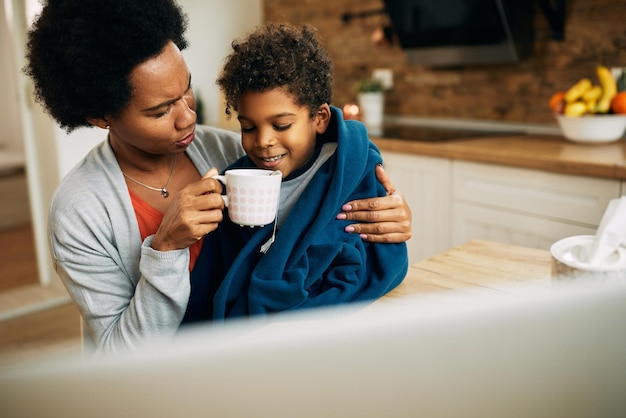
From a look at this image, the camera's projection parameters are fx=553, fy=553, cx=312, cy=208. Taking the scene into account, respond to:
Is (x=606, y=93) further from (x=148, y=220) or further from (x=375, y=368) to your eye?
(x=375, y=368)

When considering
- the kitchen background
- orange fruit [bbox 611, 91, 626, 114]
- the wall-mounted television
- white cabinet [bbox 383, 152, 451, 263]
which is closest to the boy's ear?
the kitchen background

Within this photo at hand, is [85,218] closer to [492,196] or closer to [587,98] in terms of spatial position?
[492,196]

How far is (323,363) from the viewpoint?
0.24 metres

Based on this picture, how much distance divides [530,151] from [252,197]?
5.33ft

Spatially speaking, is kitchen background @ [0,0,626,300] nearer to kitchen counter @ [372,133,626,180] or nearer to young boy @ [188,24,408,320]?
kitchen counter @ [372,133,626,180]

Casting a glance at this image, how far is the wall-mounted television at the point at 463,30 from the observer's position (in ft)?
8.52

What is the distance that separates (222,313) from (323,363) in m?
0.70

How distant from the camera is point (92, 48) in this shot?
35.1 inches

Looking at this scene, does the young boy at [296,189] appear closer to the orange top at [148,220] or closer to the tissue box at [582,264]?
the orange top at [148,220]

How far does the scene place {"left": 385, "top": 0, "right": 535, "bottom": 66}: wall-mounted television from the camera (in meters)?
2.60

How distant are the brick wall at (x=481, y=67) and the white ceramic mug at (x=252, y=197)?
2.18m

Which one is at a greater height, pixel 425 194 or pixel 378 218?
pixel 378 218

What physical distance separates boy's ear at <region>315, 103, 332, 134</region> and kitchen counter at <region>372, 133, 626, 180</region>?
3.93 feet

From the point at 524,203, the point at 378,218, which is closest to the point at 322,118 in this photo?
the point at 378,218
